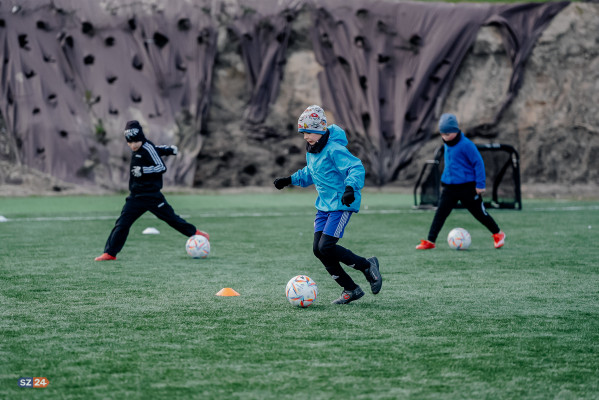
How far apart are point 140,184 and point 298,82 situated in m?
17.9

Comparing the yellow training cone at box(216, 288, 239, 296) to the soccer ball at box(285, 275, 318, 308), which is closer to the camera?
the soccer ball at box(285, 275, 318, 308)

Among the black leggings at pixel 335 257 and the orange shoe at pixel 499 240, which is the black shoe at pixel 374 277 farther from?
the orange shoe at pixel 499 240

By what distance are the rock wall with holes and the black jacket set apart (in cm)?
1574

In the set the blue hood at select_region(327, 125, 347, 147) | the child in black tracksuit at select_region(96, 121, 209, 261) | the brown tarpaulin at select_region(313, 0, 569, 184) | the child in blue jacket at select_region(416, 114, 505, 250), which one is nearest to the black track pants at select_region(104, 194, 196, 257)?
the child in black tracksuit at select_region(96, 121, 209, 261)

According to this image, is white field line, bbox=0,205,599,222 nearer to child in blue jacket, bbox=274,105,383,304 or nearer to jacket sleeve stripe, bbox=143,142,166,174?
jacket sleeve stripe, bbox=143,142,166,174

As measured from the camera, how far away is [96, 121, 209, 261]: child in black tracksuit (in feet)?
34.0

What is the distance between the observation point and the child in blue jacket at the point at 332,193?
23.1ft

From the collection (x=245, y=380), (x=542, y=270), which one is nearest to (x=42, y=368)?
(x=245, y=380)

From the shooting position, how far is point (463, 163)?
37.0 feet

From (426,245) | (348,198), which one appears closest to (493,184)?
(426,245)

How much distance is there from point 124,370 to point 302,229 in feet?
31.9

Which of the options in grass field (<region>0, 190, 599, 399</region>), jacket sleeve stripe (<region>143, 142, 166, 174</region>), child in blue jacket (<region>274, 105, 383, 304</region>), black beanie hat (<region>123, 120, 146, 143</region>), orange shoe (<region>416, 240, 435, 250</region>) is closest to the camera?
grass field (<region>0, 190, 599, 399</region>)

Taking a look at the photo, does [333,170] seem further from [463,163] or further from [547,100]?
[547,100]

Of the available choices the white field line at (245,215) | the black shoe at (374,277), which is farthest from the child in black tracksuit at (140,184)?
the white field line at (245,215)
